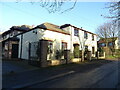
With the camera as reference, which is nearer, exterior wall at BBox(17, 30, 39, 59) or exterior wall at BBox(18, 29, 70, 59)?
exterior wall at BBox(18, 29, 70, 59)

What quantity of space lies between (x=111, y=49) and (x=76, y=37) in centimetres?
2649

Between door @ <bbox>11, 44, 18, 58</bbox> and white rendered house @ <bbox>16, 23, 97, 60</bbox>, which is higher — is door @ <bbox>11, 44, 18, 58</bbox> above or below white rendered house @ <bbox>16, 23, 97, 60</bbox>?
below

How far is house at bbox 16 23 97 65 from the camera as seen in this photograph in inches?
579

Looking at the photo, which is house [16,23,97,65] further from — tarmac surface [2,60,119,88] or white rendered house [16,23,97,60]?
tarmac surface [2,60,119,88]

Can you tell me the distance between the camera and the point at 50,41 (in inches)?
742

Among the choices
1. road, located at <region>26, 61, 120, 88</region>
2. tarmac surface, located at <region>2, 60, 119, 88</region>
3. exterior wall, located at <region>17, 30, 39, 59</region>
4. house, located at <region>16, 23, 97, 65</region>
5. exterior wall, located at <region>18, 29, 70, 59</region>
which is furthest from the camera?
exterior wall, located at <region>17, 30, 39, 59</region>

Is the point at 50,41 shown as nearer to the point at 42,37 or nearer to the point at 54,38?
the point at 54,38

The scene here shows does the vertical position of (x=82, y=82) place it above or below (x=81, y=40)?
below

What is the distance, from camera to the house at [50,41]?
1471 centimetres

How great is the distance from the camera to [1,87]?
20.9 ft

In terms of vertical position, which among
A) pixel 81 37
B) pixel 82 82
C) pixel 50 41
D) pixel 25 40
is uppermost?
pixel 81 37

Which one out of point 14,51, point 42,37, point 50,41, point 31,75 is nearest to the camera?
point 31,75

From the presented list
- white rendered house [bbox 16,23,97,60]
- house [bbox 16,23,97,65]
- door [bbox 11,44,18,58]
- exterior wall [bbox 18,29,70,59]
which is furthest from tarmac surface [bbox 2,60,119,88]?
door [bbox 11,44,18,58]

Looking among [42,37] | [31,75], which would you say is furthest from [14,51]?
[31,75]
